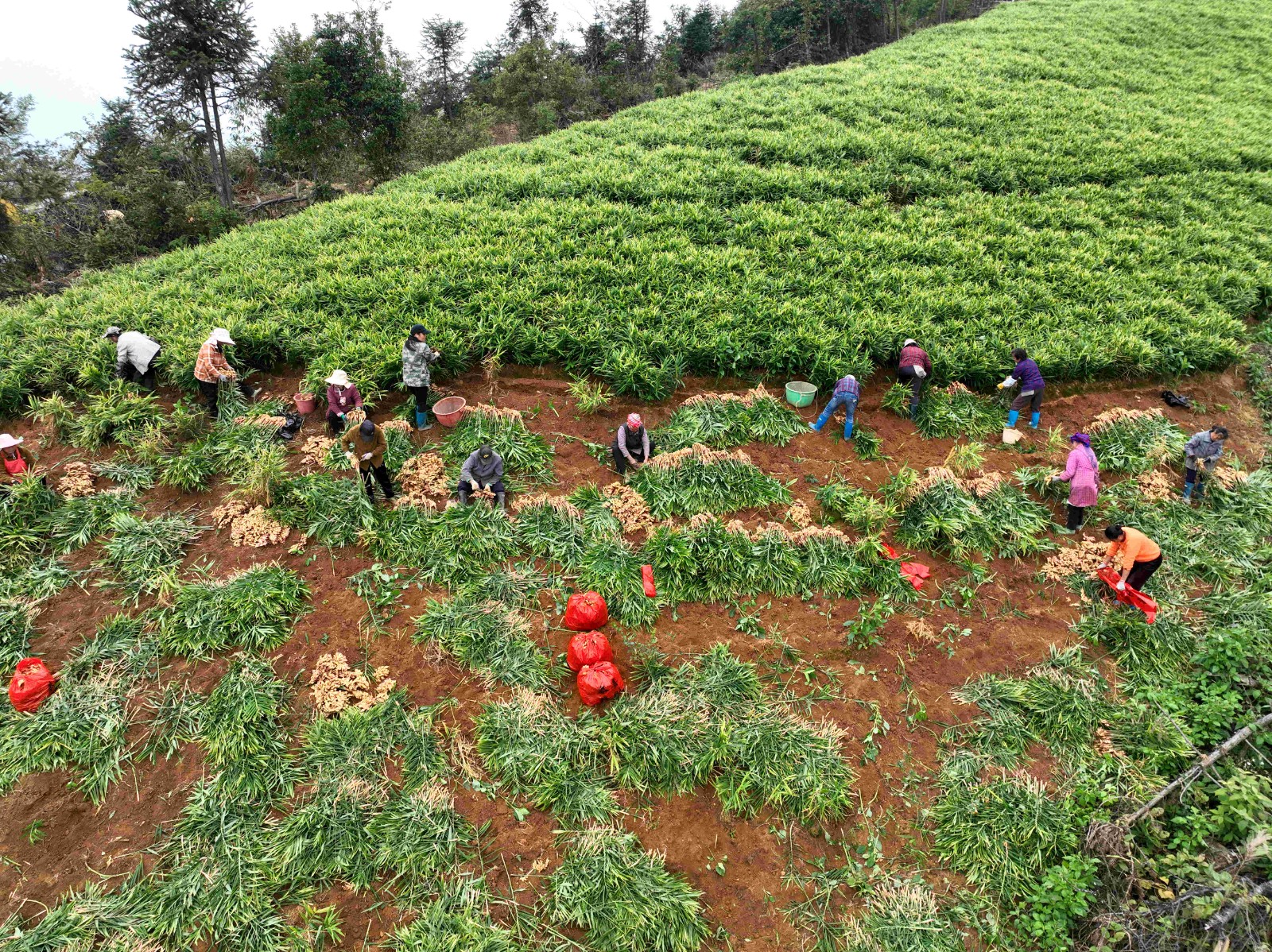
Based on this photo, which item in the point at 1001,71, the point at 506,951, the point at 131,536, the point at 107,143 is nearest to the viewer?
the point at 506,951

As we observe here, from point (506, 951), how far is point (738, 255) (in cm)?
909

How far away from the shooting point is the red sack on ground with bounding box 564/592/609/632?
17.8 feet

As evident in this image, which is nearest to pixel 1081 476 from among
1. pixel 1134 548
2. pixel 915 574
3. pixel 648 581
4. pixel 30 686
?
pixel 1134 548

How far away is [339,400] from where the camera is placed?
273 inches

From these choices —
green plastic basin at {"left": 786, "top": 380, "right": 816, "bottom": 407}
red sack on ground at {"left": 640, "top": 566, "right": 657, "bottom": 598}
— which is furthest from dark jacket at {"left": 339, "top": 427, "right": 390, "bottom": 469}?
green plastic basin at {"left": 786, "top": 380, "right": 816, "bottom": 407}

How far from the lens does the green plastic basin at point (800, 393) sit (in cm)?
776

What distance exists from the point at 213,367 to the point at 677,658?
6477 mm

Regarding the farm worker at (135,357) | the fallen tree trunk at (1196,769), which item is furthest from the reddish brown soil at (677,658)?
the farm worker at (135,357)

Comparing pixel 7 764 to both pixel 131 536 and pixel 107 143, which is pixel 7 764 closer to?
pixel 131 536

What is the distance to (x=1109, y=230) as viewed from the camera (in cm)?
1062

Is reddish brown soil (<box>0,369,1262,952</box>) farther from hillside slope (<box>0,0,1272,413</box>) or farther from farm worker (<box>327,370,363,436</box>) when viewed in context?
farm worker (<box>327,370,363,436</box>)

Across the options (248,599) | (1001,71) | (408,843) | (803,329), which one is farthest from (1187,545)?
(1001,71)

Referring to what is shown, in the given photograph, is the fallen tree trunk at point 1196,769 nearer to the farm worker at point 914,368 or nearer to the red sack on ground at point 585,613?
the red sack on ground at point 585,613

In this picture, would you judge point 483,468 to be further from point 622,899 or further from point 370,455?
point 622,899
